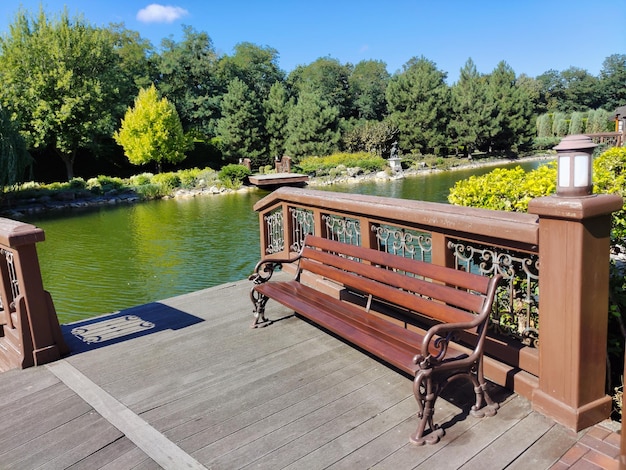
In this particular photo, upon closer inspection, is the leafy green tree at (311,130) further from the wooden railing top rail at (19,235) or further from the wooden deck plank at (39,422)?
the wooden deck plank at (39,422)

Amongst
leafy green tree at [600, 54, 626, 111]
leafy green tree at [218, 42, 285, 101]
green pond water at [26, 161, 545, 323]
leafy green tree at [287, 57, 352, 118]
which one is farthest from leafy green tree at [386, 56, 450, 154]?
leafy green tree at [600, 54, 626, 111]

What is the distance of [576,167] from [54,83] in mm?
32569

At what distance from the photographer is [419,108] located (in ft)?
139

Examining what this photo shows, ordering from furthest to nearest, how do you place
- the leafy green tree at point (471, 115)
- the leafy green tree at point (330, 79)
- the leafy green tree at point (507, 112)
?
the leafy green tree at point (330, 79) < the leafy green tree at point (507, 112) < the leafy green tree at point (471, 115)

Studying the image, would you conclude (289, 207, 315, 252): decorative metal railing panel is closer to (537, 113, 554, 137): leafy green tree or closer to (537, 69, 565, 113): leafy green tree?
(537, 113, 554, 137): leafy green tree

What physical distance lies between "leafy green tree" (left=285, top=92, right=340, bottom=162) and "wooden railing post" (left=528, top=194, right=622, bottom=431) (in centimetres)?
3575

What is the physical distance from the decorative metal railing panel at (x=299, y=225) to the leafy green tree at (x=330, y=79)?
144ft

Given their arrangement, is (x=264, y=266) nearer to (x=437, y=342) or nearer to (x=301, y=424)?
(x=301, y=424)

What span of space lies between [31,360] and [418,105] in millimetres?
41788

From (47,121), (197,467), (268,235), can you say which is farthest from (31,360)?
(47,121)

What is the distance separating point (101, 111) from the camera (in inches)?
1251

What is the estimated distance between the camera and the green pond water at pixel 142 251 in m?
10.3

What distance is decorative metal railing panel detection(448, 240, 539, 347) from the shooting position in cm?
306

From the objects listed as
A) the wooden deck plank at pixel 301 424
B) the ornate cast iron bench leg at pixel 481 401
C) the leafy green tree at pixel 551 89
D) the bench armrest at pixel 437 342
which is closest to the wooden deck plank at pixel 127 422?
the wooden deck plank at pixel 301 424
